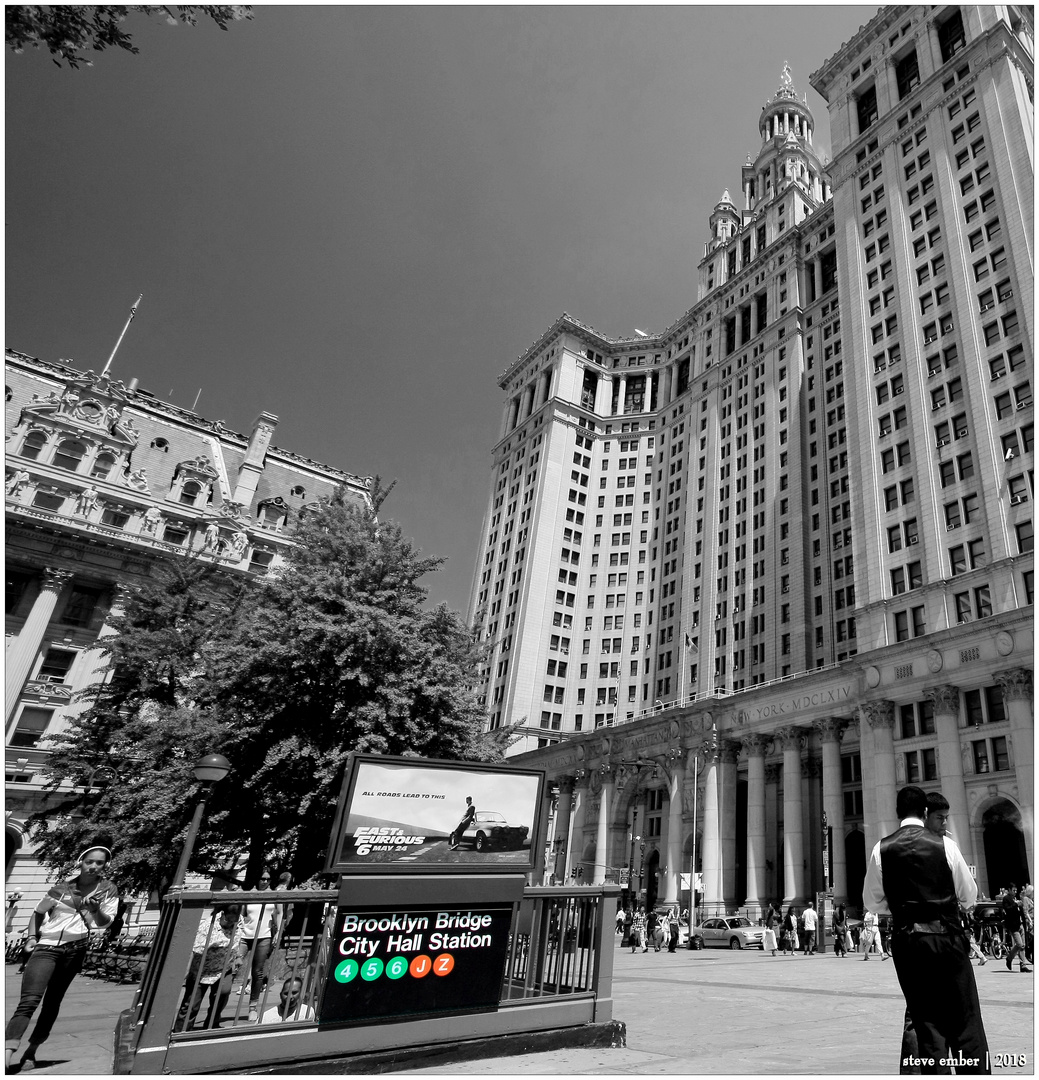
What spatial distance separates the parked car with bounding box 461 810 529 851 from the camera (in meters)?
9.37

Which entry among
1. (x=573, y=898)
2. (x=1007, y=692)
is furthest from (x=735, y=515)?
(x=573, y=898)

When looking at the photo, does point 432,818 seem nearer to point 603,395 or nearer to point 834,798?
point 834,798

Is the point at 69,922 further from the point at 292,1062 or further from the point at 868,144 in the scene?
the point at 868,144

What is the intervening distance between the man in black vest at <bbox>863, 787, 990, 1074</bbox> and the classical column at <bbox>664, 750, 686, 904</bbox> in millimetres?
51413

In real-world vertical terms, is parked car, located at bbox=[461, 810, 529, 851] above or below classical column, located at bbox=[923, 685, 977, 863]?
below

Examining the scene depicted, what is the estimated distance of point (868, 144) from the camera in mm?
65812

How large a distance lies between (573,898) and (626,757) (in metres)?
55.1

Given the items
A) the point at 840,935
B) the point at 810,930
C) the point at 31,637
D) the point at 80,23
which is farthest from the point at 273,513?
the point at 80,23

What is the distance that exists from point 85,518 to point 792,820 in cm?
5324

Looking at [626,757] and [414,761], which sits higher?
[626,757]

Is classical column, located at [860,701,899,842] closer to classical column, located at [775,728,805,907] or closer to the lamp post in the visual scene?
classical column, located at [775,728,805,907]

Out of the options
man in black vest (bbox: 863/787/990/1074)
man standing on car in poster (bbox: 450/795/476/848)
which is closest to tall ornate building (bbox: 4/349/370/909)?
man standing on car in poster (bbox: 450/795/476/848)

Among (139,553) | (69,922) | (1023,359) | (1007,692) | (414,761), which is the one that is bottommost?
(69,922)

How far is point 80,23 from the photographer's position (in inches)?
326
